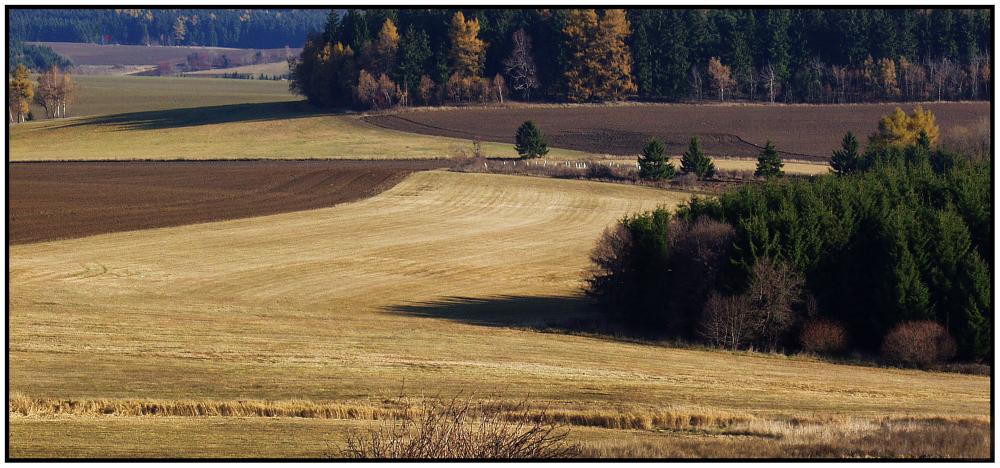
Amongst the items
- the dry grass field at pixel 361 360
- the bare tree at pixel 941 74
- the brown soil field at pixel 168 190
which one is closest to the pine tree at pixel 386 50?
the brown soil field at pixel 168 190

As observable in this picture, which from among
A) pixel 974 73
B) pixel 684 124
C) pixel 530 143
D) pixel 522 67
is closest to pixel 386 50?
pixel 522 67

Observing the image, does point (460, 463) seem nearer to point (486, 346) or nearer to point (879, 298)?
point (486, 346)

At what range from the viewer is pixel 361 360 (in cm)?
3272

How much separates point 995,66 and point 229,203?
54.2 metres

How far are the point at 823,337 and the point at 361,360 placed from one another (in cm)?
1666

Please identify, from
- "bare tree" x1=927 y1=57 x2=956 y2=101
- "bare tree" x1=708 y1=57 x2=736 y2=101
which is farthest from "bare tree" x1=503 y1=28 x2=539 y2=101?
"bare tree" x1=927 y1=57 x2=956 y2=101

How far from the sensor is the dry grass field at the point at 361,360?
21.4 metres

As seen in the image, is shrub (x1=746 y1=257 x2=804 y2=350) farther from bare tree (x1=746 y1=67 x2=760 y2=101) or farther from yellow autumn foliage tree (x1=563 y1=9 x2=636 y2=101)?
bare tree (x1=746 y1=67 x2=760 y2=101)

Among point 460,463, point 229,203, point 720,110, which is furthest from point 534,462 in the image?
point 720,110

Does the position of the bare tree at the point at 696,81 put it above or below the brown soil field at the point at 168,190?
above

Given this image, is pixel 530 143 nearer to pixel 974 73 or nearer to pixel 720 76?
pixel 720 76

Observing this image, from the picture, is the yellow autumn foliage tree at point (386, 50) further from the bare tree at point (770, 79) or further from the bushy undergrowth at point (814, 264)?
the bushy undergrowth at point (814, 264)

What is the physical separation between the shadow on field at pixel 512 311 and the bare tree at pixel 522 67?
88.6 m

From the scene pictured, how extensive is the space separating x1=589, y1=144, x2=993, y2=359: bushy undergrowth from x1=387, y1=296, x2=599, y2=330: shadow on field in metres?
1.57
